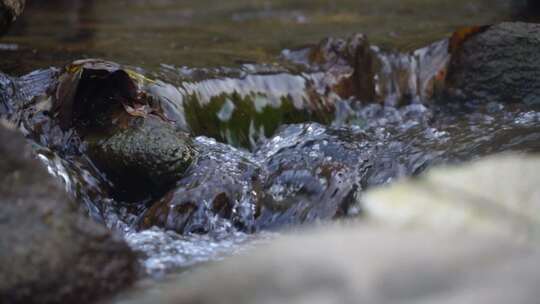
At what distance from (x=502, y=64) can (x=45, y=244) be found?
3584 mm

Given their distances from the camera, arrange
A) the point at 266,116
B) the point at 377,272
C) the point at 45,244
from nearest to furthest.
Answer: the point at 377,272 → the point at 45,244 → the point at 266,116

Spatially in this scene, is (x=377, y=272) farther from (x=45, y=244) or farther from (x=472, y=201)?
(x=45, y=244)

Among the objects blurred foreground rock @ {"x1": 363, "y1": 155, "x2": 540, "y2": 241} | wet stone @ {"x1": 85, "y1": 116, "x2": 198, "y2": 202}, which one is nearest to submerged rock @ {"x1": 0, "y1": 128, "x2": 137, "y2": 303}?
blurred foreground rock @ {"x1": 363, "y1": 155, "x2": 540, "y2": 241}

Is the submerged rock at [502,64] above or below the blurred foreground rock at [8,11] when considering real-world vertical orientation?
below

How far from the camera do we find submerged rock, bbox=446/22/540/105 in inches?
208

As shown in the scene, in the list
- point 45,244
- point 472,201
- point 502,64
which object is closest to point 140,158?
point 45,244

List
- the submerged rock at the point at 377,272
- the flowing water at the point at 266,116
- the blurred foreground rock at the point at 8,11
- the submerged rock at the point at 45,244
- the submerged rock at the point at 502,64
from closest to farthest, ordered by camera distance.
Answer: the submerged rock at the point at 377,272 → the submerged rock at the point at 45,244 → the flowing water at the point at 266,116 → the blurred foreground rock at the point at 8,11 → the submerged rock at the point at 502,64

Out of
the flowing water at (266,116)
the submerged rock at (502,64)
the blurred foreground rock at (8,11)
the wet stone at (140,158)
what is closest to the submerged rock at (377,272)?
the flowing water at (266,116)

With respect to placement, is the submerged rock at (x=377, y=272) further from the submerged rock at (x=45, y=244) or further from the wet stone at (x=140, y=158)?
the wet stone at (x=140, y=158)

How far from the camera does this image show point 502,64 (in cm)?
535

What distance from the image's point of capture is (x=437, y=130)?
16.3 feet

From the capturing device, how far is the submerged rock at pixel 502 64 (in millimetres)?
5293

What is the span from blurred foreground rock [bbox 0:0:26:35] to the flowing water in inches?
16.0

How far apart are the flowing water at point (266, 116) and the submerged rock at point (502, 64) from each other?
110mm
